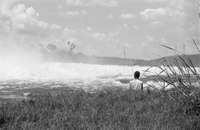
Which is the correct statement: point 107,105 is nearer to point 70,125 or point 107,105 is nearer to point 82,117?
point 82,117

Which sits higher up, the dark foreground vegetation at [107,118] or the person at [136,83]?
the person at [136,83]

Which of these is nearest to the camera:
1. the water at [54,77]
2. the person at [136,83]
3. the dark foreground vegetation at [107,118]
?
the dark foreground vegetation at [107,118]

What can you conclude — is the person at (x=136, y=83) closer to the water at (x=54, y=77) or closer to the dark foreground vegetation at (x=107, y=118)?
the dark foreground vegetation at (x=107, y=118)

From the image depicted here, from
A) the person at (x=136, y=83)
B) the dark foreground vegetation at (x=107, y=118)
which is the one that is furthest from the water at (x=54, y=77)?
the dark foreground vegetation at (x=107, y=118)

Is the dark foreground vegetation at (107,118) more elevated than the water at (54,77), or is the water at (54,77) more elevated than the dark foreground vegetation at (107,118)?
the water at (54,77)

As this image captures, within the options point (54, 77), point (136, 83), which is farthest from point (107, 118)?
point (54, 77)

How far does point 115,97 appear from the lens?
1005 centimetres

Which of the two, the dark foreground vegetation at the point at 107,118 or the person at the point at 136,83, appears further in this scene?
the person at the point at 136,83

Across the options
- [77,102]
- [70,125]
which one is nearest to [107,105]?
[77,102]

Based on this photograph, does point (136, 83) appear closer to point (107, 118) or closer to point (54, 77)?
point (107, 118)

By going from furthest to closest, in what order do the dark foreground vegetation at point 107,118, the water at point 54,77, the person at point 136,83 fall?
1. the water at point 54,77
2. the person at point 136,83
3. the dark foreground vegetation at point 107,118

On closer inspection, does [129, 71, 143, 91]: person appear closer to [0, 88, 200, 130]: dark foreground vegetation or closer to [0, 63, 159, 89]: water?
[0, 88, 200, 130]: dark foreground vegetation

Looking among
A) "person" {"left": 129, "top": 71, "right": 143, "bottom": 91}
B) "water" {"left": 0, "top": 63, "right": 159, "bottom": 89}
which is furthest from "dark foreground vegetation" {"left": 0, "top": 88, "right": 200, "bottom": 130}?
"water" {"left": 0, "top": 63, "right": 159, "bottom": 89}

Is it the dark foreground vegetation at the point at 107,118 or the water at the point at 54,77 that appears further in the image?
the water at the point at 54,77
